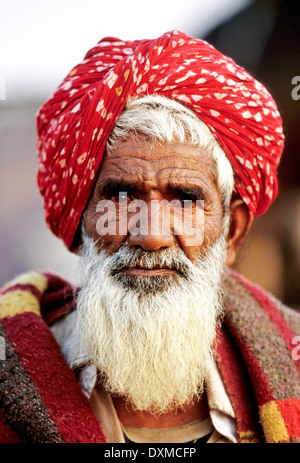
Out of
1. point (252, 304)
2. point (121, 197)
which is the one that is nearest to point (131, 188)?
point (121, 197)

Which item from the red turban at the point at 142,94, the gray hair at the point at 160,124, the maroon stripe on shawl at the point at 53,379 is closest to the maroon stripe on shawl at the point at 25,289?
the maroon stripe on shawl at the point at 53,379

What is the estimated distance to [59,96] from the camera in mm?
1471

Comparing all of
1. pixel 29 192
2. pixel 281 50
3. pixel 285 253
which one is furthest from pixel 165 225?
pixel 29 192

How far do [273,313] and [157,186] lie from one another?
73cm

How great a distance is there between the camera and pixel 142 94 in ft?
4.40

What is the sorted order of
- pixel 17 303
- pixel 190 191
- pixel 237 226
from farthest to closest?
pixel 237 226, pixel 17 303, pixel 190 191

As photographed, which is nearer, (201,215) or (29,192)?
(201,215)

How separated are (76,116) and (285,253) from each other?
117 inches

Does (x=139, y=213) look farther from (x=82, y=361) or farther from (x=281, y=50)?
(x=281, y=50)

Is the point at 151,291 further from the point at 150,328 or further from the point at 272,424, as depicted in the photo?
the point at 272,424

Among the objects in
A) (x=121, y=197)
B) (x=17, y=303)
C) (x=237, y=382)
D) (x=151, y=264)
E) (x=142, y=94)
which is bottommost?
(x=237, y=382)

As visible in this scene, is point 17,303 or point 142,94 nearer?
point 142,94

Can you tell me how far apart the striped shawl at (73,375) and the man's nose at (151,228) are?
46 cm

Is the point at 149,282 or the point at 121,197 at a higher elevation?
the point at 121,197
